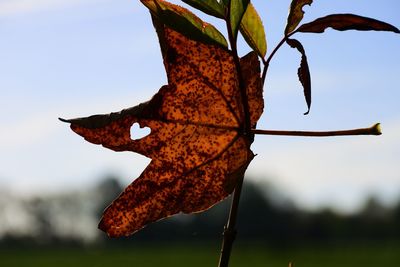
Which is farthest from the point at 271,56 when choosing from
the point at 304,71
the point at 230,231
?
the point at 230,231

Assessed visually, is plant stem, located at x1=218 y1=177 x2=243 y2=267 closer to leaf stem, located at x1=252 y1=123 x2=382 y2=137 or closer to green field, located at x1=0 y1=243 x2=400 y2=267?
leaf stem, located at x1=252 y1=123 x2=382 y2=137

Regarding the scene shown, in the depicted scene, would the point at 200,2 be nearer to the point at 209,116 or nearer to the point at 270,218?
the point at 209,116

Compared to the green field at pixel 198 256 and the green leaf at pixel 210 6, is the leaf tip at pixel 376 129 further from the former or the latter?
the green field at pixel 198 256

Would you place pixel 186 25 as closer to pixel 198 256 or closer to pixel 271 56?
pixel 271 56

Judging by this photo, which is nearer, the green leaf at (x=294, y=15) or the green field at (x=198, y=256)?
the green leaf at (x=294, y=15)

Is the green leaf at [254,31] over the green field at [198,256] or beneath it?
beneath

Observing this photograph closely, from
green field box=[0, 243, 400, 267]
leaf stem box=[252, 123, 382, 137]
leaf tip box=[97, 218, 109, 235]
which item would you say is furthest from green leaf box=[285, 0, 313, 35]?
green field box=[0, 243, 400, 267]

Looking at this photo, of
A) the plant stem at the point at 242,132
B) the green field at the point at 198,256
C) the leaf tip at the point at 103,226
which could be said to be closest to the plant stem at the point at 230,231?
the plant stem at the point at 242,132
